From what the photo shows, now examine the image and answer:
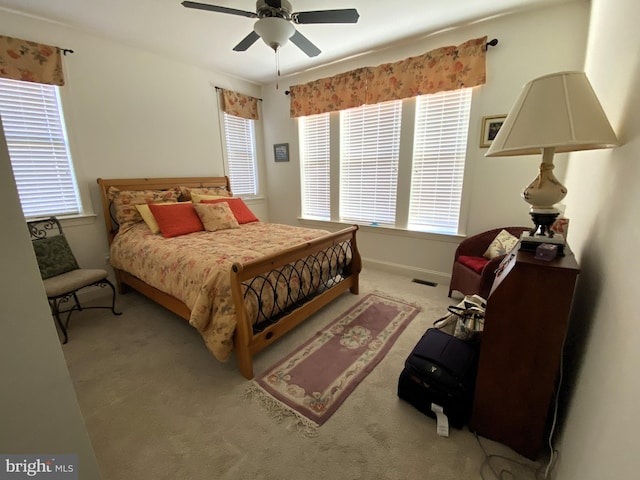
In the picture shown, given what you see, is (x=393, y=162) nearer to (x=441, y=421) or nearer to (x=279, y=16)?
(x=279, y=16)

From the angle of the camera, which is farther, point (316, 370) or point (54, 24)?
point (54, 24)

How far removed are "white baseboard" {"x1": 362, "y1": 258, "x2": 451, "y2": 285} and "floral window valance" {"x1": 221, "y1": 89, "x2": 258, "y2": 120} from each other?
9.33ft

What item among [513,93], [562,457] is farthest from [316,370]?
[513,93]

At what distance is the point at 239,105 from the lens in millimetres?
3988

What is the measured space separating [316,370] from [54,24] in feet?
12.6

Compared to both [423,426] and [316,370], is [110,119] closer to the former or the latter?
[316,370]

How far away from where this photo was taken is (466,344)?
1547mm

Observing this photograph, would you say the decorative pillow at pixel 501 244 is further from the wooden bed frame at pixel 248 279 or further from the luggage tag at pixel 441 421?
the luggage tag at pixel 441 421

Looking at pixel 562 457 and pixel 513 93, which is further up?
pixel 513 93

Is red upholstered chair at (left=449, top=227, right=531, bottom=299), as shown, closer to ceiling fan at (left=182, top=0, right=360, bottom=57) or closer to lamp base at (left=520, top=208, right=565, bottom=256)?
lamp base at (left=520, top=208, right=565, bottom=256)

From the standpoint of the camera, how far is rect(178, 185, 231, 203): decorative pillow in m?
3.32

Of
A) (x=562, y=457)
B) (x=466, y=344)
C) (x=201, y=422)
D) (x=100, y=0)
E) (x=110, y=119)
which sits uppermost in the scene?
(x=100, y=0)

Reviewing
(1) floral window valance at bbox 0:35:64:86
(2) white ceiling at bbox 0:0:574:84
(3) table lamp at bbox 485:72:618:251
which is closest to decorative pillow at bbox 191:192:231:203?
(1) floral window valance at bbox 0:35:64:86

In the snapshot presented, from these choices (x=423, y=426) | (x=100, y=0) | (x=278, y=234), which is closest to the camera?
(x=423, y=426)
